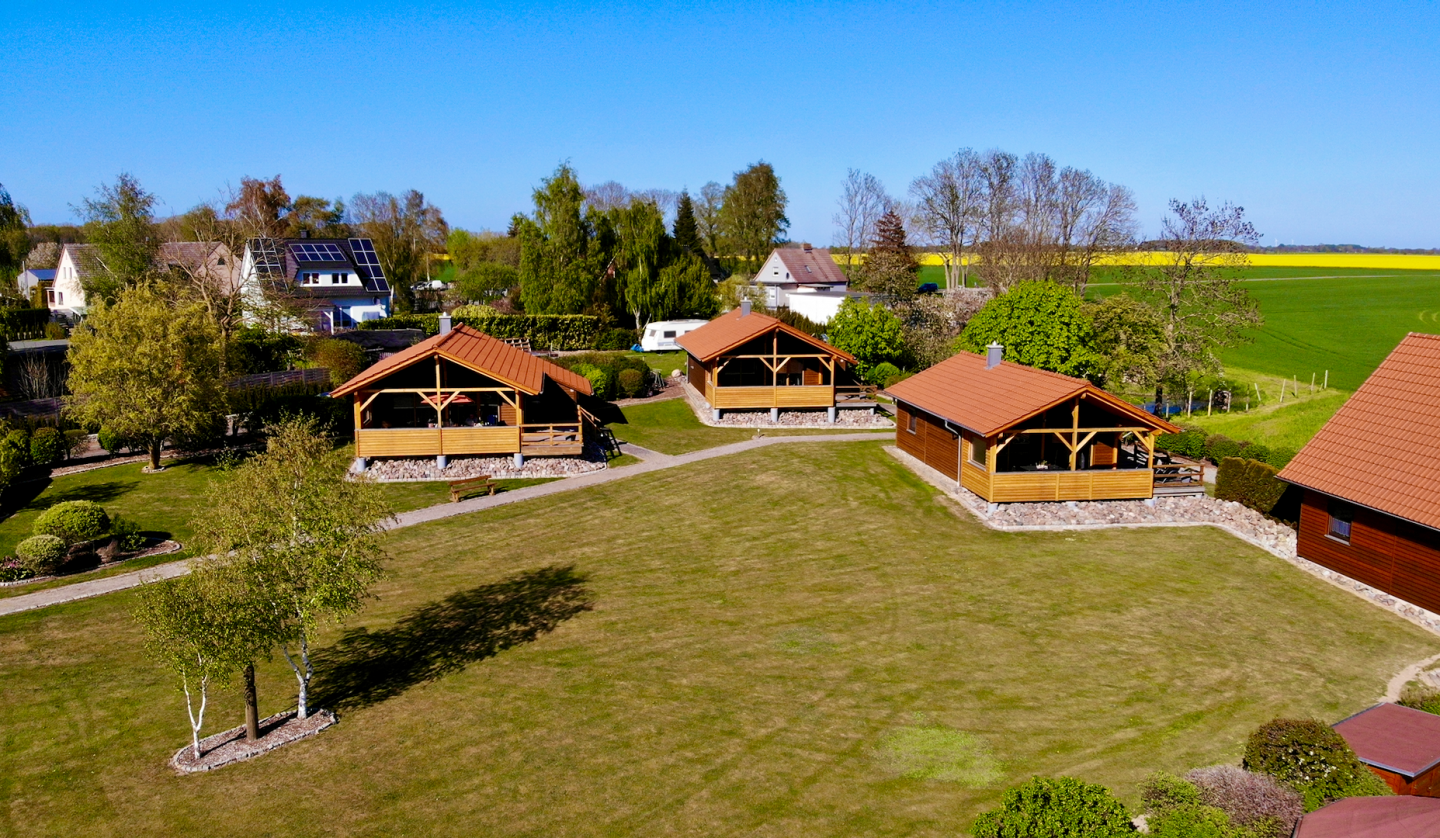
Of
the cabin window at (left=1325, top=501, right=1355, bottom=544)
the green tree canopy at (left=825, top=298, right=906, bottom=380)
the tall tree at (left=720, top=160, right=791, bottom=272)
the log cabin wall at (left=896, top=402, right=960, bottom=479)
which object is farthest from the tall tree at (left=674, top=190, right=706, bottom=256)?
the cabin window at (left=1325, top=501, right=1355, bottom=544)

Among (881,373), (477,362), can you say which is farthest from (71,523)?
(881,373)

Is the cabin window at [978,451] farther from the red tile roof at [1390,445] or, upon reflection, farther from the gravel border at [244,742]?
the gravel border at [244,742]

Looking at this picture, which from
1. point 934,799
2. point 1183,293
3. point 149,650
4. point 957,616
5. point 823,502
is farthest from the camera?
point 1183,293

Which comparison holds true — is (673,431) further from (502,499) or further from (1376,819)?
(1376,819)

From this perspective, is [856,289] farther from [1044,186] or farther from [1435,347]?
[1435,347]

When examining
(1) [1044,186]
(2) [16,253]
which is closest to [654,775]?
(1) [1044,186]

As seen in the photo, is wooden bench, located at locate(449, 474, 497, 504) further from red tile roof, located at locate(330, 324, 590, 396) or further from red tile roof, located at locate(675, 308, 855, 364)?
red tile roof, located at locate(675, 308, 855, 364)

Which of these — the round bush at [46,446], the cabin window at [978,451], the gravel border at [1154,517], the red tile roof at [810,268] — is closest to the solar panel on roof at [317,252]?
the round bush at [46,446]
